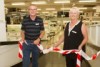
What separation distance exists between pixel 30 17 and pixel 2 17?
4.66ft

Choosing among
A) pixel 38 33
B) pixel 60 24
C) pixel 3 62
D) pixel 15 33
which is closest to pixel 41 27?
pixel 38 33

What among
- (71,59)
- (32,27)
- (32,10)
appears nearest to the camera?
(71,59)

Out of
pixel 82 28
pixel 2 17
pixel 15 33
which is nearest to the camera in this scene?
pixel 82 28

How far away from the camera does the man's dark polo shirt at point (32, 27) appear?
424 cm

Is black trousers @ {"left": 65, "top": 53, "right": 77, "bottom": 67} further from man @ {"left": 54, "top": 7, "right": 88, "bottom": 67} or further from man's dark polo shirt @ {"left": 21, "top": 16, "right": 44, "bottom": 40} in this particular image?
man's dark polo shirt @ {"left": 21, "top": 16, "right": 44, "bottom": 40}

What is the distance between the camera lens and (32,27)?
13.9 feet

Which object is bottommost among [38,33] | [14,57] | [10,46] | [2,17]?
[14,57]

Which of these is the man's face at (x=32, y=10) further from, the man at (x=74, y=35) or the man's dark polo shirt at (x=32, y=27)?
the man at (x=74, y=35)

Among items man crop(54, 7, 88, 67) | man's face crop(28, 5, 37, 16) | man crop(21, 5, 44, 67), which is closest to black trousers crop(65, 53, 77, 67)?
man crop(54, 7, 88, 67)

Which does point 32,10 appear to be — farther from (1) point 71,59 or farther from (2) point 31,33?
(1) point 71,59

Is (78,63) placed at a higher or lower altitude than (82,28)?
lower

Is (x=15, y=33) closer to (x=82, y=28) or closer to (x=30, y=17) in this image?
(x=30, y=17)

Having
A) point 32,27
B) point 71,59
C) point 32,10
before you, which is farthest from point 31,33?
point 71,59

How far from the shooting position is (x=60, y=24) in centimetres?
2239
